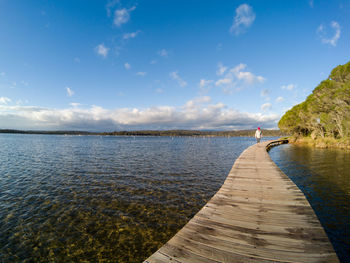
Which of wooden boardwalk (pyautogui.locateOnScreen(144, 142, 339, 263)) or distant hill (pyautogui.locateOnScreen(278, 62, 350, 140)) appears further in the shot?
distant hill (pyautogui.locateOnScreen(278, 62, 350, 140))

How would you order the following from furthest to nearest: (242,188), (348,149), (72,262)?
(348,149) → (242,188) → (72,262)

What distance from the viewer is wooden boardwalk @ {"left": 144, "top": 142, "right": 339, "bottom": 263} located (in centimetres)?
332

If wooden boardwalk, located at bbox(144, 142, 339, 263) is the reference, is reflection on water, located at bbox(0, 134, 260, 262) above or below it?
below

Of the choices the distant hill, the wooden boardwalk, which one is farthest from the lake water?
the distant hill

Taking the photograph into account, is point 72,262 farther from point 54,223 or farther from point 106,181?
point 106,181

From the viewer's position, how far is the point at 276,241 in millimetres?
3832

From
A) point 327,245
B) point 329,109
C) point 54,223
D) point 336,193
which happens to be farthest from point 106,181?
point 329,109

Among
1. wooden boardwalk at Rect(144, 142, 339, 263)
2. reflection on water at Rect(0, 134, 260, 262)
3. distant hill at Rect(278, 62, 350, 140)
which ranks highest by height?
A: distant hill at Rect(278, 62, 350, 140)

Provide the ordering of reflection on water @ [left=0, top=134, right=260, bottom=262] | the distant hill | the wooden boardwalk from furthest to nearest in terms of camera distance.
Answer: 1. the distant hill
2. reflection on water @ [left=0, top=134, right=260, bottom=262]
3. the wooden boardwalk

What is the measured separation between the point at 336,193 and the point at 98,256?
13.0m

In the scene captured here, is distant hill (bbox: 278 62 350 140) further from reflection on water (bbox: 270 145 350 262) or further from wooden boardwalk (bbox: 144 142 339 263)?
wooden boardwalk (bbox: 144 142 339 263)

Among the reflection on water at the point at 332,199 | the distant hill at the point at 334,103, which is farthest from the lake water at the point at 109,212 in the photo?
the distant hill at the point at 334,103

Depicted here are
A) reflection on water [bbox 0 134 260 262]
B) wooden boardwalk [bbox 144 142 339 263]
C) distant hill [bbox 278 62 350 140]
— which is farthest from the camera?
distant hill [bbox 278 62 350 140]

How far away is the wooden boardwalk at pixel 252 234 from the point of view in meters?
3.32
